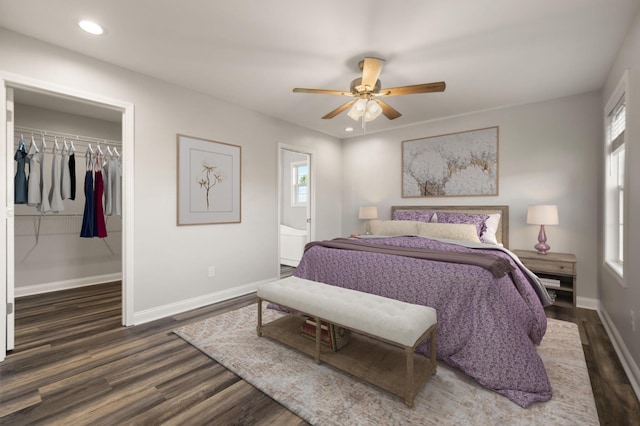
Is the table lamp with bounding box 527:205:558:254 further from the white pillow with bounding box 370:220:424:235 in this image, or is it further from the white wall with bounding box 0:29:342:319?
the white wall with bounding box 0:29:342:319

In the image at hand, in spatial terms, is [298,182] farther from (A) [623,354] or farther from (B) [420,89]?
(A) [623,354]

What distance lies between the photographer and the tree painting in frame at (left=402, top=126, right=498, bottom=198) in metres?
4.05

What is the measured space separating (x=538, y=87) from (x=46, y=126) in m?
6.13

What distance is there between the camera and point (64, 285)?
4223 millimetres

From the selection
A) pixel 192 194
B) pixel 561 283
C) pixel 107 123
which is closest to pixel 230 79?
pixel 192 194

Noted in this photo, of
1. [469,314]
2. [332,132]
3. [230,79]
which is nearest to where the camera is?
[469,314]

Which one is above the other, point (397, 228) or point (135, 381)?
point (397, 228)

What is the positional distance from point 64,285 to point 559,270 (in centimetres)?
624

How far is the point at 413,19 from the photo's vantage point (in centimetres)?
210

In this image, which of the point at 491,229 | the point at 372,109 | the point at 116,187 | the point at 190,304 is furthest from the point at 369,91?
the point at 116,187

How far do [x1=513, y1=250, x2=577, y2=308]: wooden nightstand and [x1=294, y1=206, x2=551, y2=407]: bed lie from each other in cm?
78

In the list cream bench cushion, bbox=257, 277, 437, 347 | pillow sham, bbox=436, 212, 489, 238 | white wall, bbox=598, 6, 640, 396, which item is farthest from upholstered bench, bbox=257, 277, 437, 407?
pillow sham, bbox=436, 212, 489, 238

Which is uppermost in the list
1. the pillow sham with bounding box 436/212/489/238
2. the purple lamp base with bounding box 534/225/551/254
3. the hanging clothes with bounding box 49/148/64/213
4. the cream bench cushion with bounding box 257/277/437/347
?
the hanging clothes with bounding box 49/148/64/213

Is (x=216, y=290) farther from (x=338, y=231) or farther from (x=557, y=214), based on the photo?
(x=557, y=214)
